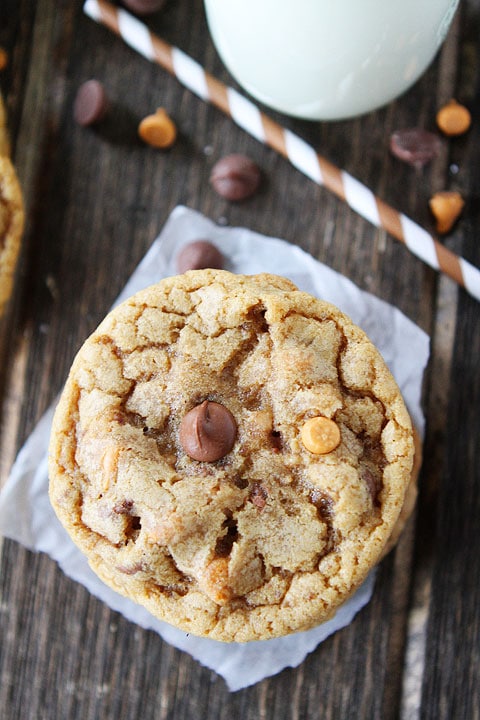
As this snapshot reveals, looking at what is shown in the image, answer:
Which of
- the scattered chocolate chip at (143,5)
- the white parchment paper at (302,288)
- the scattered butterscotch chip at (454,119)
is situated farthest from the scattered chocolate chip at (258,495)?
the scattered chocolate chip at (143,5)

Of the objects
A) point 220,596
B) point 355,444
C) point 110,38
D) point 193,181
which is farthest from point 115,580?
point 110,38

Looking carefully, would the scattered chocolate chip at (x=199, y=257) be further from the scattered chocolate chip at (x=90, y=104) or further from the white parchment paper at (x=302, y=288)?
the scattered chocolate chip at (x=90, y=104)

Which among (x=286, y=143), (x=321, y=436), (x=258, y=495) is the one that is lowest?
(x=258, y=495)

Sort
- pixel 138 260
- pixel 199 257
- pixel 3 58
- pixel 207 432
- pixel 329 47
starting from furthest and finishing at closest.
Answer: pixel 3 58 → pixel 138 260 → pixel 199 257 → pixel 329 47 → pixel 207 432

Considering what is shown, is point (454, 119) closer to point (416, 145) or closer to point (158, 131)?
point (416, 145)

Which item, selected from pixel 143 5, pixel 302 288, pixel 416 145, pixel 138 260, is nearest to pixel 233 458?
pixel 302 288
